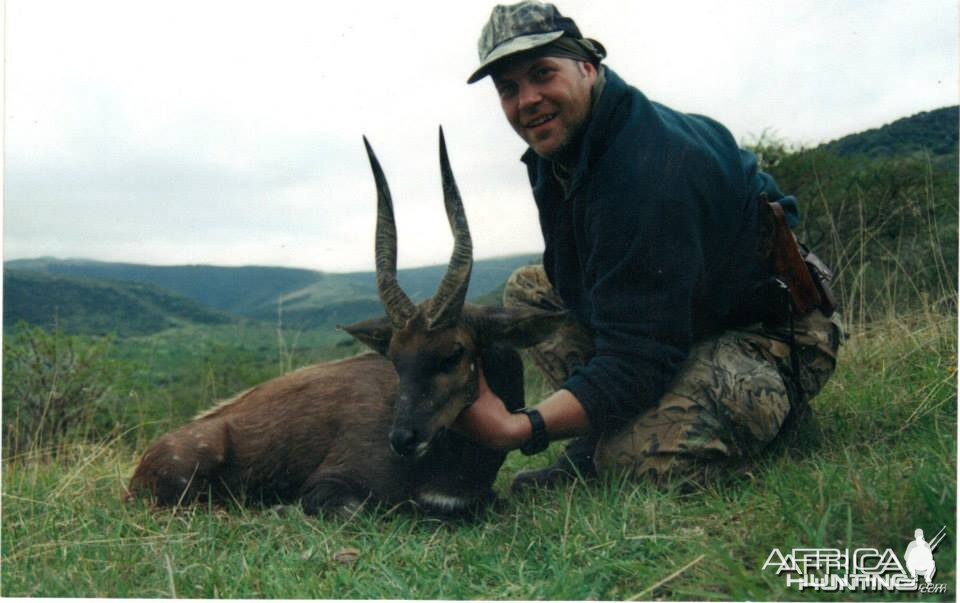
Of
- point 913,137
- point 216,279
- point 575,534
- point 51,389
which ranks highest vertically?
point 913,137

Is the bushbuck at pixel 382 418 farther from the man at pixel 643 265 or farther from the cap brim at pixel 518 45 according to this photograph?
the cap brim at pixel 518 45

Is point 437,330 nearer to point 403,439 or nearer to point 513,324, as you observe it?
point 513,324

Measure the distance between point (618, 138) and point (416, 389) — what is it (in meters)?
1.42

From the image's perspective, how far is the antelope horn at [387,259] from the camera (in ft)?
13.9

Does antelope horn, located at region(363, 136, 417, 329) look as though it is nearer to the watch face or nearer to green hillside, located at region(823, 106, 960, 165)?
the watch face

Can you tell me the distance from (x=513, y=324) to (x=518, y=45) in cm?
127

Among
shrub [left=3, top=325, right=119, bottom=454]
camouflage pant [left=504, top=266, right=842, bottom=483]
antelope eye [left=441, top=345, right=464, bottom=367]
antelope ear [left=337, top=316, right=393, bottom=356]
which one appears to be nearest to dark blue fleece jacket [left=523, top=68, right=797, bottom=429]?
camouflage pant [left=504, top=266, right=842, bottom=483]

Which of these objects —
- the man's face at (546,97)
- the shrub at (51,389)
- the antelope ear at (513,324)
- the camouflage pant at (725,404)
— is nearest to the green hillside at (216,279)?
the shrub at (51,389)

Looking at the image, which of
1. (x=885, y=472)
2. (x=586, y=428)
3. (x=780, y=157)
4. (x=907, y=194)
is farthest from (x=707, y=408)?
(x=780, y=157)

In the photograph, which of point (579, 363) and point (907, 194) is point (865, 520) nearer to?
point (579, 363)

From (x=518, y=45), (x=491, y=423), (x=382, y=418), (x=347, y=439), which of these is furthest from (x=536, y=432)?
(x=518, y=45)

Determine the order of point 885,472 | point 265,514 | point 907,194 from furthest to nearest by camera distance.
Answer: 1. point 907,194
2. point 265,514
3. point 885,472

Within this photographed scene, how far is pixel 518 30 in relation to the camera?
408cm

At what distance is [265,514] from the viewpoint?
15.3 feet
